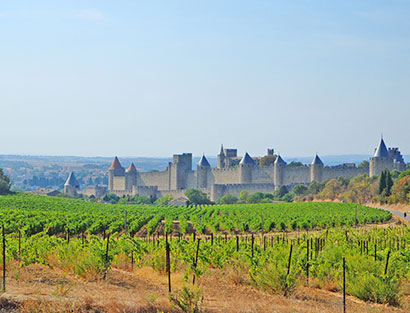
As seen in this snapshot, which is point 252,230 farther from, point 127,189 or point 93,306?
point 127,189

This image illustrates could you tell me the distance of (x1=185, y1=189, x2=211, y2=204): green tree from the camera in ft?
210

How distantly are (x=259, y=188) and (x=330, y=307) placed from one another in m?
58.3

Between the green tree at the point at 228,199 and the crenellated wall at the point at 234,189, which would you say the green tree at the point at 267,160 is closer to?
the crenellated wall at the point at 234,189

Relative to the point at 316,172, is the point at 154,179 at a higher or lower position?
lower

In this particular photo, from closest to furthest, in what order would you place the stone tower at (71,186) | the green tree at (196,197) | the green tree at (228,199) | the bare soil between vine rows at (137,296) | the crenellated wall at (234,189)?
the bare soil between vine rows at (137,296) < the green tree at (228,199) < the green tree at (196,197) < the crenellated wall at (234,189) < the stone tower at (71,186)

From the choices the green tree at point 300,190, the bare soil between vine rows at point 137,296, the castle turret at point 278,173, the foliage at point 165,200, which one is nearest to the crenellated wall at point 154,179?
the foliage at point 165,200

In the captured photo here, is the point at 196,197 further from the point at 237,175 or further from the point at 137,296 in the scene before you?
the point at 137,296

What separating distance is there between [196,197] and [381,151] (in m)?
18.2

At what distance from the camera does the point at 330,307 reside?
25.9 ft

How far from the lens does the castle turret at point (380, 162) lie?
59031mm

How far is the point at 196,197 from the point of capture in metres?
64.4

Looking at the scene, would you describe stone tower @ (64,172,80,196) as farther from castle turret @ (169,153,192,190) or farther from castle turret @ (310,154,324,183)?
castle turret @ (310,154,324,183)

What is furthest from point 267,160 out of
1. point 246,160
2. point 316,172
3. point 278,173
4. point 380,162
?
point 380,162

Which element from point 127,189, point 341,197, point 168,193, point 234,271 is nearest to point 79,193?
point 127,189
